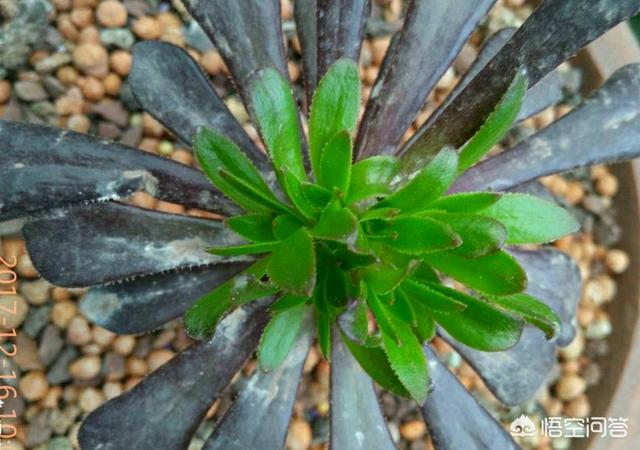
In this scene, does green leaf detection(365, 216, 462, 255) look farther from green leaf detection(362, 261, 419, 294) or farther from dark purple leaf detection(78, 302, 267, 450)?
dark purple leaf detection(78, 302, 267, 450)

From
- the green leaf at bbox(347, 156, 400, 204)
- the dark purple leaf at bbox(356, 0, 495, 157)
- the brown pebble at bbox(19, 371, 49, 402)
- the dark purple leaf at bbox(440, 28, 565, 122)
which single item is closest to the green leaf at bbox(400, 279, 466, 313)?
the green leaf at bbox(347, 156, 400, 204)

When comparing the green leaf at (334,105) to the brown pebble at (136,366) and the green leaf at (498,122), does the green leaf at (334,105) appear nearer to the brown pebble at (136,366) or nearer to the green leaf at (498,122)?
the green leaf at (498,122)

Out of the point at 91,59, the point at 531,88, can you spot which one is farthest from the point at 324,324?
the point at 91,59

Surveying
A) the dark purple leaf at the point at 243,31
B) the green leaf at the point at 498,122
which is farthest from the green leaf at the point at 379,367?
the dark purple leaf at the point at 243,31

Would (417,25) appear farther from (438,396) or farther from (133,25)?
(133,25)

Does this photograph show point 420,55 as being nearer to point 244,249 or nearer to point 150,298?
point 244,249

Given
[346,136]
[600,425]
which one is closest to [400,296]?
[346,136]
